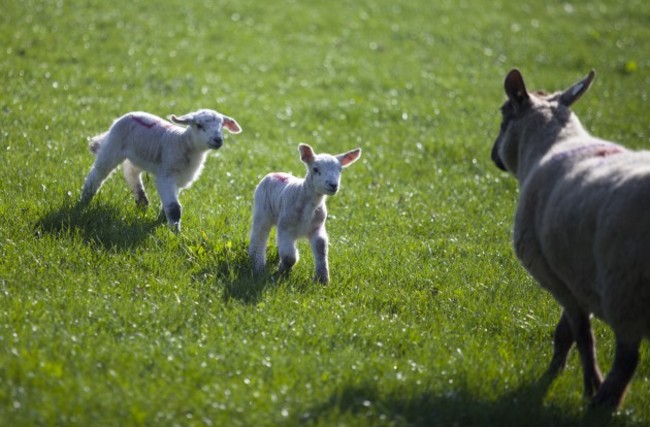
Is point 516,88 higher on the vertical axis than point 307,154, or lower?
higher

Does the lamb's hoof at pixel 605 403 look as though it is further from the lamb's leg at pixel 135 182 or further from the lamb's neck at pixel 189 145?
the lamb's leg at pixel 135 182

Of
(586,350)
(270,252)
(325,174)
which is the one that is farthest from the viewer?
(270,252)

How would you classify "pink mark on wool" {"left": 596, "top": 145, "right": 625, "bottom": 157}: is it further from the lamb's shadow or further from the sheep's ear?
the lamb's shadow

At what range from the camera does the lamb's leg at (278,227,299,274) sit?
801cm

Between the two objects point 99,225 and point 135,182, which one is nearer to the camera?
point 99,225

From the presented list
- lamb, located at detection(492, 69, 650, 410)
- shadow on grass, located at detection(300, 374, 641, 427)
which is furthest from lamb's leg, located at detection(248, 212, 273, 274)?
shadow on grass, located at detection(300, 374, 641, 427)

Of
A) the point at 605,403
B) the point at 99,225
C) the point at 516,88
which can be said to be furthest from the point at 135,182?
the point at 605,403

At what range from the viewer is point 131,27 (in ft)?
62.5

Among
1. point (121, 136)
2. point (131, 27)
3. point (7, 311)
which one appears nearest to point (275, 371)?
point (7, 311)

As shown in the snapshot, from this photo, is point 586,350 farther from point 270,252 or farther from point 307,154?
point 270,252

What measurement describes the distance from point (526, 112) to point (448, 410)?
9.74 ft

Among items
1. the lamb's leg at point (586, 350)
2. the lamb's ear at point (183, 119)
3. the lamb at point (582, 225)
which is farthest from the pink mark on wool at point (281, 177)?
the lamb's leg at point (586, 350)

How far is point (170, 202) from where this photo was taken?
9.03 meters

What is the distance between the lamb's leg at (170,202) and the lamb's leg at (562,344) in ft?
13.5
